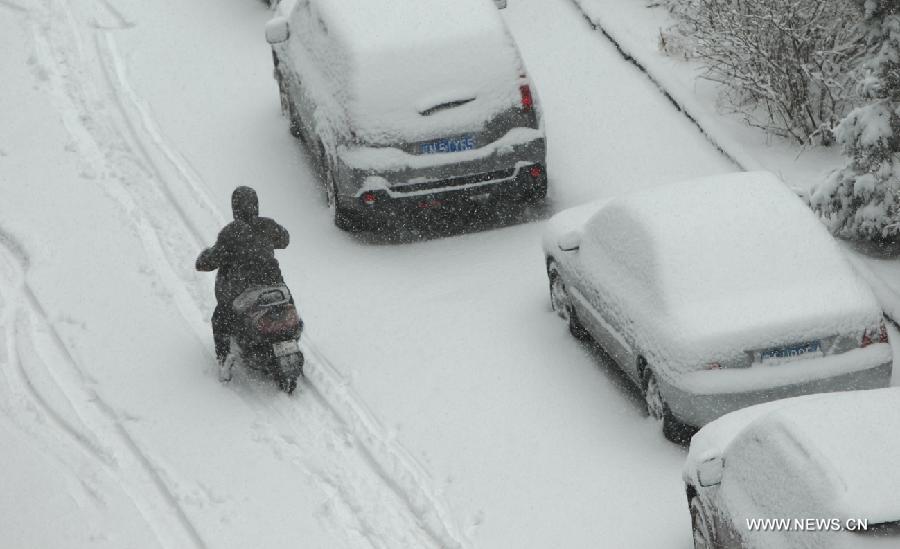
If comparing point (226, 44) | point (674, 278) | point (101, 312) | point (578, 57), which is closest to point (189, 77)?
point (226, 44)

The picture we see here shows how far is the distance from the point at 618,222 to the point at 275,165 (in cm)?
564

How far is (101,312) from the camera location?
13.9 m

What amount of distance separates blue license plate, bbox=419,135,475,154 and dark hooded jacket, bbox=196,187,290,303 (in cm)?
236

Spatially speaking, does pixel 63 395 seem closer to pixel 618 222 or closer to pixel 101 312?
pixel 101 312

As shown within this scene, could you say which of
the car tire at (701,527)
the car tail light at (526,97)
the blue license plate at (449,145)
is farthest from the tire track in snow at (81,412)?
the car tail light at (526,97)

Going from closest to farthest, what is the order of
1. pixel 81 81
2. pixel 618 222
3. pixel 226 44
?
pixel 618 222 → pixel 81 81 → pixel 226 44

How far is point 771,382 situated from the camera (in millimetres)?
10719

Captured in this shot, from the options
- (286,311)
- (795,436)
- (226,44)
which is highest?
(795,436)

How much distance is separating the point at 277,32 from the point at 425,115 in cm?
290

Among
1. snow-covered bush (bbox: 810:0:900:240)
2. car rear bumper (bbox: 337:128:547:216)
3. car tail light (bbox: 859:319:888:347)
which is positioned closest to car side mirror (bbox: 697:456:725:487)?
car tail light (bbox: 859:319:888:347)

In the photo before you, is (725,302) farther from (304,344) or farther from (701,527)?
(304,344)

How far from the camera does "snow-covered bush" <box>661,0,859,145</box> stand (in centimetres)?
1559

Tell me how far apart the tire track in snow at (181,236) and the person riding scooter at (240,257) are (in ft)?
2.47

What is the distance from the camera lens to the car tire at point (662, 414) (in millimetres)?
11094
